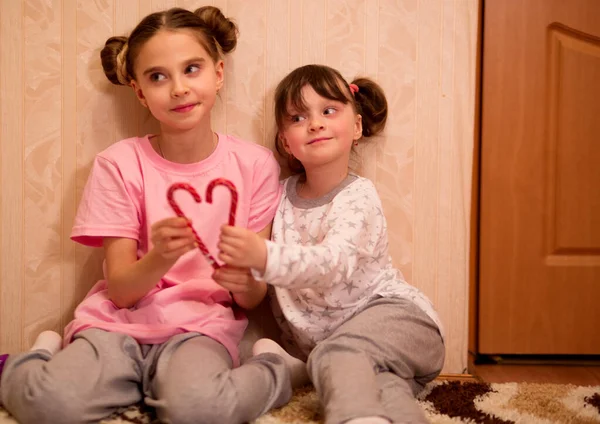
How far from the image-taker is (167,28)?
1288 millimetres

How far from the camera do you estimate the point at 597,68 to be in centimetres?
155

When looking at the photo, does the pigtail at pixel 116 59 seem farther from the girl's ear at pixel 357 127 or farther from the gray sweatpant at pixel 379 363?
the gray sweatpant at pixel 379 363

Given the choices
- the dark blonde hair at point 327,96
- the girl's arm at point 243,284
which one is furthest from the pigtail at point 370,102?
the girl's arm at point 243,284

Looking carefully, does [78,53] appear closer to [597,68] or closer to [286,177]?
[286,177]

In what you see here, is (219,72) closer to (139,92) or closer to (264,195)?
(139,92)

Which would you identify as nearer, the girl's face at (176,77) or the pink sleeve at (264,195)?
the girl's face at (176,77)

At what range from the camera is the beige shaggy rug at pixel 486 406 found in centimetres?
116

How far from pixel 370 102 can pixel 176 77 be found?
0.47m

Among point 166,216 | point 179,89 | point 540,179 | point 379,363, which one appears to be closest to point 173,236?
point 166,216

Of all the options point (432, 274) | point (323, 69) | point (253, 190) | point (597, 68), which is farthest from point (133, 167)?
point (597, 68)

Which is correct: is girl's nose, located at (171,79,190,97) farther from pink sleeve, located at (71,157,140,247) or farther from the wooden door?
the wooden door

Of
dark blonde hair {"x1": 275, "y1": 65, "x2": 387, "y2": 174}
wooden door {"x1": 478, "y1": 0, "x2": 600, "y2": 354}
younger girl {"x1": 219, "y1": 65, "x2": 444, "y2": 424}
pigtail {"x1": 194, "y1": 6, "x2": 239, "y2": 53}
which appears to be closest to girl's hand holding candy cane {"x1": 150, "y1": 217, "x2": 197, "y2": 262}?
younger girl {"x1": 219, "y1": 65, "x2": 444, "y2": 424}

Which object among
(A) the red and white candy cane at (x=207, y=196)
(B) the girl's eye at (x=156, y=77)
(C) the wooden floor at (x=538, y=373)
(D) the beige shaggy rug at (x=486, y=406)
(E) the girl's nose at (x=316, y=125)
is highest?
(B) the girl's eye at (x=156, y=77)

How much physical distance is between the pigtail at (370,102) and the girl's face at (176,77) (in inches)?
14.2
